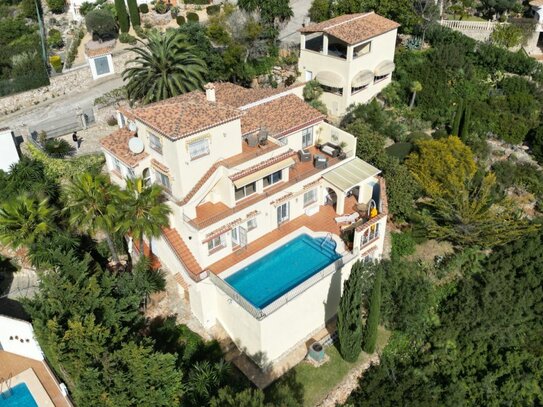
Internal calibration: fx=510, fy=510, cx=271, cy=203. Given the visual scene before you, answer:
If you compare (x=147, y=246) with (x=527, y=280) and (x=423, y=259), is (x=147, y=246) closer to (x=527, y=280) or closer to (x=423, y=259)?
(x=423, y=259)

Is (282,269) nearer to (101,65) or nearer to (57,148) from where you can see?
(57,148)

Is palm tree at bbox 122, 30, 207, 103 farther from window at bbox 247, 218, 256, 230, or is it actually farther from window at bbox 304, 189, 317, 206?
window at bbox 247, 218, 256, 230

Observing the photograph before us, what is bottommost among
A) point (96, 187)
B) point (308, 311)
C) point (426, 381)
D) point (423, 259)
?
point (426, 381)

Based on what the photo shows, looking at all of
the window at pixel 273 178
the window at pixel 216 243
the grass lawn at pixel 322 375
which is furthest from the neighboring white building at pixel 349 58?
the grass lawn at pixel 322 375

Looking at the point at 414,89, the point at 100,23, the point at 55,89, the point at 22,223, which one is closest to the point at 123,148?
the point at 22,223

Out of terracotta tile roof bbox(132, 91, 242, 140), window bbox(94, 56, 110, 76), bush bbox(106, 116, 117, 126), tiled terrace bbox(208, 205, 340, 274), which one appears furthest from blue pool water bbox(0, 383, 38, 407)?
window bbox(94, 56, 110, 76)

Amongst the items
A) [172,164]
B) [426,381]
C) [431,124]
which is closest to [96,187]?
[172,164]

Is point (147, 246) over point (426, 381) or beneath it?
over
